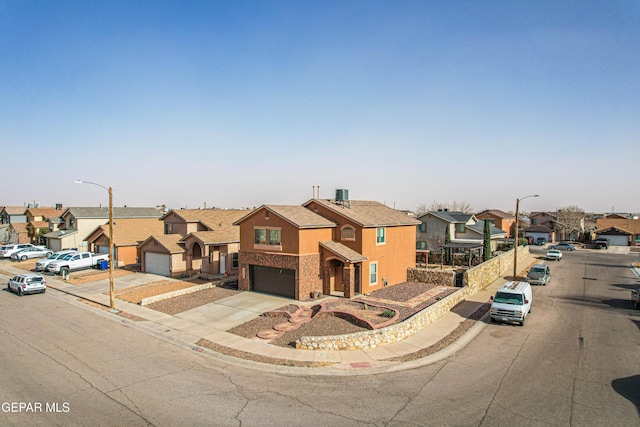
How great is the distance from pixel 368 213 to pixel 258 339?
51.8 feet

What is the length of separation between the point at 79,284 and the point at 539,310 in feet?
117

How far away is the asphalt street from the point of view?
10.6 meters

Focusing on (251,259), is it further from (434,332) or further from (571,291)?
(571,291)

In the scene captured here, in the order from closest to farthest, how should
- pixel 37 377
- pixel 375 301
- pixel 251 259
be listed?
pixel 37 377 < pixel 375 301 < pixel 251 259

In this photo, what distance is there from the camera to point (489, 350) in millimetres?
16453

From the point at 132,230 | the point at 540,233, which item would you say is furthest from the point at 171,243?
the point at 540,233

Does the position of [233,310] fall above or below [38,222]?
below

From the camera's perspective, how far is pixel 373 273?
27.3m

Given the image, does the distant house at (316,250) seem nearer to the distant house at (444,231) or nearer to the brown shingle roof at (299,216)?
the brown shingle roof at (299,216)

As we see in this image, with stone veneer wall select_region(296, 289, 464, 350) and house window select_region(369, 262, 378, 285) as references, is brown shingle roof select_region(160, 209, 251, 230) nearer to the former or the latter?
house window select_region(369, 262, 378, 285)

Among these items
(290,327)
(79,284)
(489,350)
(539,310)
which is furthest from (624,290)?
(79,284)

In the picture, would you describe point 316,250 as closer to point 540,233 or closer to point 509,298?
point 509,298

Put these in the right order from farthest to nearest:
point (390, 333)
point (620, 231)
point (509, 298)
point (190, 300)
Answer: point (620, 231)
point (190, 300)
point (509, 298)
point (390, 333)

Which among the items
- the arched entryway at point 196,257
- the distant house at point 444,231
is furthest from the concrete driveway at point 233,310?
the distant house at point 444,231
